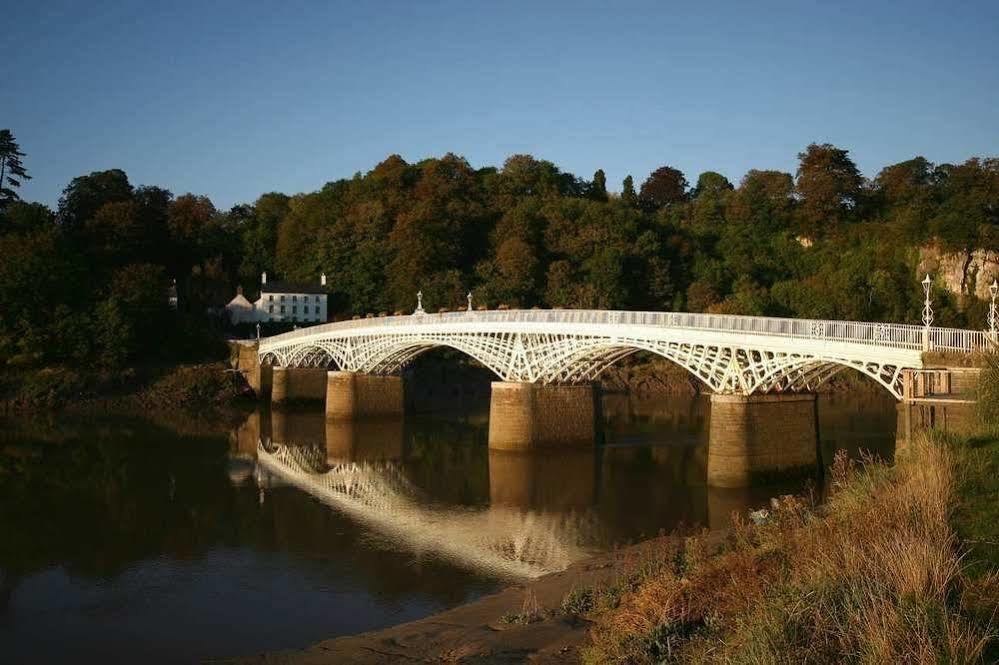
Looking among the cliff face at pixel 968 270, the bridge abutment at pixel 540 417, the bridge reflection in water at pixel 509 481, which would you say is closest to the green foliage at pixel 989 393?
the bridge reflection in water at pixel 509 481

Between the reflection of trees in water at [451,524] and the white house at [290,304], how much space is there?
55.7 meters

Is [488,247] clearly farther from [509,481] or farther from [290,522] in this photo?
[290,522]

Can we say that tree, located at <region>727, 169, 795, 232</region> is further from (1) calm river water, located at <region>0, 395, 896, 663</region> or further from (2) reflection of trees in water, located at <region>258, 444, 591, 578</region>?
(2) reflection of trees in water, located at <region>258, 444, 591, 578</region>

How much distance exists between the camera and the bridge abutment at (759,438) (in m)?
33.2

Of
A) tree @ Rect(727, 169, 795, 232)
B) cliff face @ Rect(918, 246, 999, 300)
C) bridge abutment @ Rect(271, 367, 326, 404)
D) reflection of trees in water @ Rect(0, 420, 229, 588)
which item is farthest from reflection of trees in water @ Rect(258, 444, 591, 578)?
tree @ Rect(727, 169, 795, 232)

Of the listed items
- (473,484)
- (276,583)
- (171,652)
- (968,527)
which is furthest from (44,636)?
(473,484)

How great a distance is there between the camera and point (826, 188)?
96500mm

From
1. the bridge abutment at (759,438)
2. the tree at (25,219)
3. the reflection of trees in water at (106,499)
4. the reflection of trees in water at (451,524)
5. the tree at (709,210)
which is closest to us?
the reflection of trees in water at (451,524)

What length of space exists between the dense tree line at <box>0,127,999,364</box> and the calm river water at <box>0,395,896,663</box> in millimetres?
24182

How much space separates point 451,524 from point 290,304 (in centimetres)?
7095

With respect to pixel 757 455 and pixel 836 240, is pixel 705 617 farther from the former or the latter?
pixel 836 240

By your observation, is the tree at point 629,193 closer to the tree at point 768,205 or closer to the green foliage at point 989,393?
the tree at point 768,205

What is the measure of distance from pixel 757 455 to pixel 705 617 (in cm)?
2218

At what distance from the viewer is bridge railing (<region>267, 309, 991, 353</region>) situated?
2805 cm
